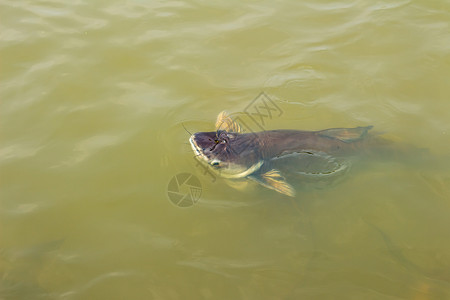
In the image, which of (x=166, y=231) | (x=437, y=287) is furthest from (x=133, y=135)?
(x=437, y=287)

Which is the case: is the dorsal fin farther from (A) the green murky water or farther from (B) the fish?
(A) the green murky water

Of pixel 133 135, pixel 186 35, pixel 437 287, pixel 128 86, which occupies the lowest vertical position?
pixel 437 287

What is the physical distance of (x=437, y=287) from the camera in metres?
A: 3.12

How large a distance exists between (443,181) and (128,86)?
13.1 feet

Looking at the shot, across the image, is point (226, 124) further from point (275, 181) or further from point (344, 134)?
point (344, 134)

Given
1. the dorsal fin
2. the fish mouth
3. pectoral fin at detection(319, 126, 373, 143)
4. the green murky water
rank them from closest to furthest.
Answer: the green murky water → the fish mouth → pectoral fin at detection(319, 126, 373, 143) → the dorsal fin

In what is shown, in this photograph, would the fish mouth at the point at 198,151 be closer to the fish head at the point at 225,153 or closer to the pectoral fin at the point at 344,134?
the fish head at the point at 225,153

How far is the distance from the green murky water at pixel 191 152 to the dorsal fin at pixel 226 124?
29 cm

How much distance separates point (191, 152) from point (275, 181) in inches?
40.7

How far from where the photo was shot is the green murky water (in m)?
3.22

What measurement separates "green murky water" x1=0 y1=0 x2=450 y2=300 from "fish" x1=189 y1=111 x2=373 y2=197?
228mm

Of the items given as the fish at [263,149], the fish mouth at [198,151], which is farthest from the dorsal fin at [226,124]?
the fish mouth at [198,151]

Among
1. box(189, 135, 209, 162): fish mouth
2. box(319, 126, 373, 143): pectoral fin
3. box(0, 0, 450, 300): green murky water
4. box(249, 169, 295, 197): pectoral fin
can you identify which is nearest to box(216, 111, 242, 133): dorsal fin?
box(0, 0, 450, 300): green murky water

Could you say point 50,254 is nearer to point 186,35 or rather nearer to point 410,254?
point 410,254
